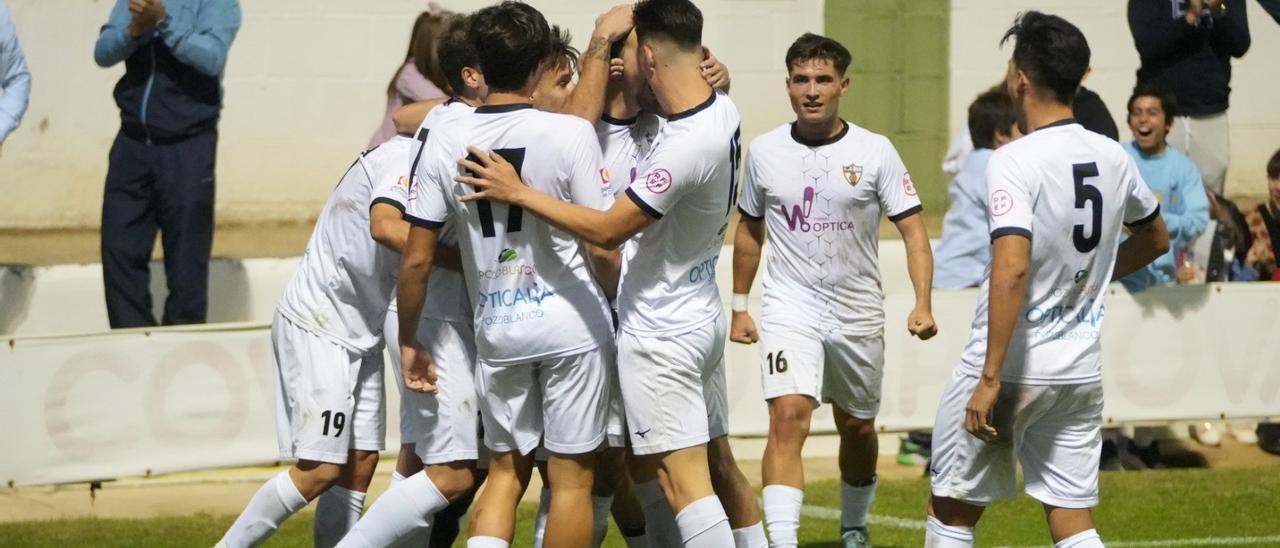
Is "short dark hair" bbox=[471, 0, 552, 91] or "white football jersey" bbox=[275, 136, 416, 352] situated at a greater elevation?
"short dark hair" bbox=[471, 0, 552, 91]

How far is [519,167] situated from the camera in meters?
5.03

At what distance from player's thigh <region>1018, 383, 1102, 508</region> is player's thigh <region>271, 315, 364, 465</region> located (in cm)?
220

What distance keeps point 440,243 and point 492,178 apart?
73cm

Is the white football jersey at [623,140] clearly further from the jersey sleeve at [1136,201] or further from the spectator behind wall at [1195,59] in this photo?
the spectator behind wall at [1195,59]

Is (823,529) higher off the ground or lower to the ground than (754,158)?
lower

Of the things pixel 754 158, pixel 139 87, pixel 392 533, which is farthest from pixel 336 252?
pixel 139 87

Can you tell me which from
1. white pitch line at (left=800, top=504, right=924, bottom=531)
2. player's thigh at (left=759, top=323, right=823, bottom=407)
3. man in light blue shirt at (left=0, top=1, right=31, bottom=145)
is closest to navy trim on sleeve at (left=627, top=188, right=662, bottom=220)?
player's thigh at (left=759, top=323, right=823, bottom=407)

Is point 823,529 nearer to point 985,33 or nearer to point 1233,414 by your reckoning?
point 1233,414

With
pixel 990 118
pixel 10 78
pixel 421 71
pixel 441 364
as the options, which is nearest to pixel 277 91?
pixel 10 78

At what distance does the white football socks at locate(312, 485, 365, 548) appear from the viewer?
6.08 m

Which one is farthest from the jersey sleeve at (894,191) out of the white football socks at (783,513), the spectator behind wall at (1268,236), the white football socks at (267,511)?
the spectator behind wall at (1268,236)

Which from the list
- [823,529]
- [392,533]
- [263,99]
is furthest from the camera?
[263,99]

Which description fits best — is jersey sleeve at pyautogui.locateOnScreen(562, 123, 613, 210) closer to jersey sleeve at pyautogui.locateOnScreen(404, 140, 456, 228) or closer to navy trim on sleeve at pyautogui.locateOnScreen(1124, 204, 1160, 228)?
jersey sleeve at pyautogui.locateOnScreen(404, 140, 456, 228)

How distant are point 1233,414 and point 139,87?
5.94 meters
